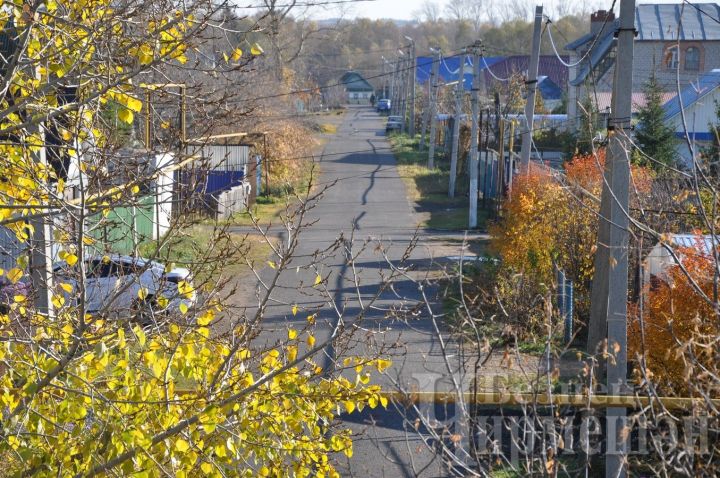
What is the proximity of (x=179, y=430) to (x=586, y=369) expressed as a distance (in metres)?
1.84

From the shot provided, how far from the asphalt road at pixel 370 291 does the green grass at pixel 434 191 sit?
66 centimetres

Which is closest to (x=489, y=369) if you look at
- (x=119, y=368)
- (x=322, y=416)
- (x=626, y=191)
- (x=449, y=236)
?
(x=626, y=191)

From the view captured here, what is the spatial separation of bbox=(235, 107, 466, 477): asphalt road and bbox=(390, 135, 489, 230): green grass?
66cm

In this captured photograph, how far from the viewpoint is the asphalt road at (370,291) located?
199 inches

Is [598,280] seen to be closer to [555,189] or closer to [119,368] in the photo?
[555,189]

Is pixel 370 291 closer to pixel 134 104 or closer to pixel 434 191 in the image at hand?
pixel 134 104

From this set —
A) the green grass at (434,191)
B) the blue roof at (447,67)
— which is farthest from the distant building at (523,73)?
the green grass at (434,191)

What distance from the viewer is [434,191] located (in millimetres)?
38312

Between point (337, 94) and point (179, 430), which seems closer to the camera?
point (179, 430)

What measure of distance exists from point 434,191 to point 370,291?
2056 centimetres

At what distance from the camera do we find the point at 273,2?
5.32 m

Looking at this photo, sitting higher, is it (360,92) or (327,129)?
(360,92)

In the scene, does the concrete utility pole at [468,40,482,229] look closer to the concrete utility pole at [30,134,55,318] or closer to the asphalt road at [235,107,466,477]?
the asphalt road at [235,107,466,477]

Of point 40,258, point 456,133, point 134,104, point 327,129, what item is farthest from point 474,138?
point 327,129
